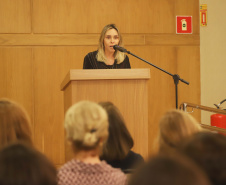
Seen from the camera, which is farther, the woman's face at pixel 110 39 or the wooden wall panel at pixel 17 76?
the wooden wall panel at pixel 17 76

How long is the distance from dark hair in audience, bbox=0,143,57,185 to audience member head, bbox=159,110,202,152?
27.8 inches

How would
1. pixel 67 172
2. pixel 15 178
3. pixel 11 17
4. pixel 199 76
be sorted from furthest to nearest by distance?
pixel 199 76
pixel 11 17
pixel 67 172
pixel 15 178

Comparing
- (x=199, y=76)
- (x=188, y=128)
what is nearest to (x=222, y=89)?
(x=199, y=76)

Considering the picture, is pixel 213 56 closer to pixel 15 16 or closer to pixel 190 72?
pixel 190 72

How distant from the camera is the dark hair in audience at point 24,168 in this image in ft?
2.99

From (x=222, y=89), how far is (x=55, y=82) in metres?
2.55

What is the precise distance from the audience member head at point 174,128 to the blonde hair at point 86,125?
0.26m

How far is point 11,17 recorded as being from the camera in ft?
16.9

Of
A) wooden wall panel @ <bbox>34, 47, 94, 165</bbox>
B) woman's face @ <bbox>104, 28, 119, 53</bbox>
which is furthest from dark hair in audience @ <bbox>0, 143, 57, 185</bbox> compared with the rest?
wooden wall panel @ <bbox>34, 47, 94, 165</bbox>

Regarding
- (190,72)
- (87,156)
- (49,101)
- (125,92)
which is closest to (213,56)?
(190,72)

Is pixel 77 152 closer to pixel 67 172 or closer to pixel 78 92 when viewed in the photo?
pixel 67 172

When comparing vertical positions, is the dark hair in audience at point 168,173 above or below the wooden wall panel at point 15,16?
below

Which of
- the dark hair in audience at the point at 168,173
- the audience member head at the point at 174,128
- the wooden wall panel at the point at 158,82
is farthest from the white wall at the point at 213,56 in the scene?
the dark hair in audience at the point at 168,173

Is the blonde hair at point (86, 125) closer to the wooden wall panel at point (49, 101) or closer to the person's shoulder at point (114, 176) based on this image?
the person's shoulder at point (114, 176)
